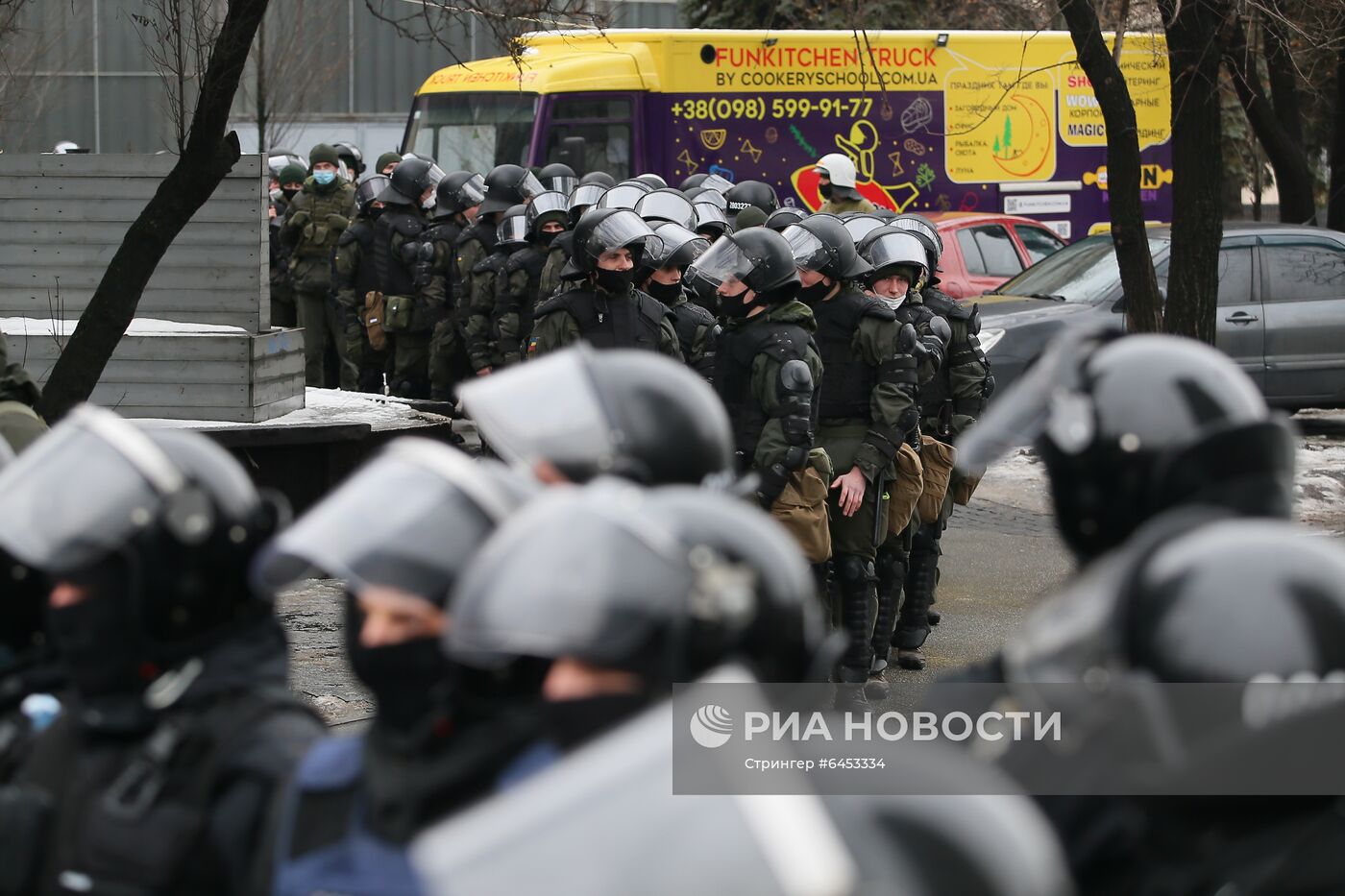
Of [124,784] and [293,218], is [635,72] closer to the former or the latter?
[293,218]

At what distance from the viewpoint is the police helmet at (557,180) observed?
12.9 m

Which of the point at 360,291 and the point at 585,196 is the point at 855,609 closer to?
the point at 585,196

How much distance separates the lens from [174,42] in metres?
6.30

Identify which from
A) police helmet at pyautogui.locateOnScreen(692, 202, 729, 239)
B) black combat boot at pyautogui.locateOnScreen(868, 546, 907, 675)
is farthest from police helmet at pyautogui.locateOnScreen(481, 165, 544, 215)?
black combat boot at pyautogui.locateOnScreen(868, 546, 907, 675)

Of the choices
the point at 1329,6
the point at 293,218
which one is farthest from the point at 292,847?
the point at 293,218

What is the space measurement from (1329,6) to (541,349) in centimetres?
628

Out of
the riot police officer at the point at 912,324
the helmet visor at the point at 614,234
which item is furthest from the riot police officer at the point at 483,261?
the riot police officer at the point at 912,324

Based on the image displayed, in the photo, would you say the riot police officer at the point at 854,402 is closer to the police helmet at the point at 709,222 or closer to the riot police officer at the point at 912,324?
the riot police officer at the point at 912,324

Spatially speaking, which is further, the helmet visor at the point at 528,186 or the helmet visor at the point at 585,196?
the helmet visor at the point at 528,186

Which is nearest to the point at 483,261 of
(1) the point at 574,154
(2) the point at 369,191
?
(2) the point at 369,191

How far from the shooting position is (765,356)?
6.43m

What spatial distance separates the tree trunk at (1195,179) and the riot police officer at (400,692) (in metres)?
7.30

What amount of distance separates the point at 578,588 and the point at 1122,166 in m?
7.81

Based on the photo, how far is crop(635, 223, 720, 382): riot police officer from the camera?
8711 millimetres
